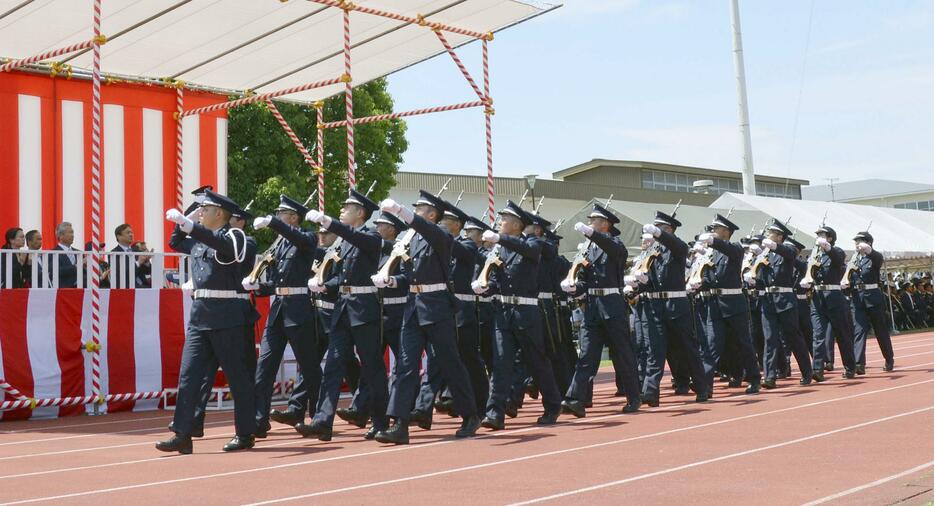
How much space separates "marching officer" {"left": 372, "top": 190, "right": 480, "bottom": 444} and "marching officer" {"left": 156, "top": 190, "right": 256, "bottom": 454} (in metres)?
1.03

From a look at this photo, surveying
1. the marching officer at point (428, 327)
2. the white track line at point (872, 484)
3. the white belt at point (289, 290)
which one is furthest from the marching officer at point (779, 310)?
the white track line at point (872, 484)

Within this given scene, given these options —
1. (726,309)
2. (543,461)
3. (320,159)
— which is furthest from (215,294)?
(320,159)

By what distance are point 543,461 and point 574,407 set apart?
3.00m

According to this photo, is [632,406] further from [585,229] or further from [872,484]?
[872,484]

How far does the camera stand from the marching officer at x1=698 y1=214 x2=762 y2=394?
12.3 m

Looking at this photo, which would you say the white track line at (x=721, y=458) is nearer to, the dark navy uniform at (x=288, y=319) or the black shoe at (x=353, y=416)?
the black shoe at (x=353, y=416)

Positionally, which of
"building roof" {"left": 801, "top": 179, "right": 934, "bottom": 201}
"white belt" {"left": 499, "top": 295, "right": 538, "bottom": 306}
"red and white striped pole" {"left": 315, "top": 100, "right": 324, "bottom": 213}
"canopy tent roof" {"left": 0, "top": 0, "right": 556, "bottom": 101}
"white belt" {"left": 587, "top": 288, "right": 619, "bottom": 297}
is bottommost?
"white belt" {"left": 499, "top": 295, "right": 538, "bottom": 306}

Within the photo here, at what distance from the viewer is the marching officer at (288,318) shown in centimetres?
930

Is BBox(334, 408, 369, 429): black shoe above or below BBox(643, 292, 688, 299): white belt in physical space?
below

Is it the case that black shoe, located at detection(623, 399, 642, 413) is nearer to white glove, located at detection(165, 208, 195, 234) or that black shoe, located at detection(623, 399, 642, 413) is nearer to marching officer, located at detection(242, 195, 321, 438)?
marching officer, located at detection(242, 195, 321, 438)

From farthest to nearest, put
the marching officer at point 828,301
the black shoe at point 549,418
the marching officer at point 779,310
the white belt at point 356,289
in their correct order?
the marching officer at point 828,301 < the marching officer at point 779,310 < the black shoe at point 549,418 < the white belt at point 356,289

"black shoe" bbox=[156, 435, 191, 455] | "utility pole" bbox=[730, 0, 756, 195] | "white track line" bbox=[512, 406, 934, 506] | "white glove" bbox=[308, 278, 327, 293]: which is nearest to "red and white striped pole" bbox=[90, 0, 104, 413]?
"white glove" bbox=[308, 278, 327, 293]

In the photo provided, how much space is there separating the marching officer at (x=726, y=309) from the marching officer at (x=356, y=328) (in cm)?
447

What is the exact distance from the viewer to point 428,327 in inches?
342
